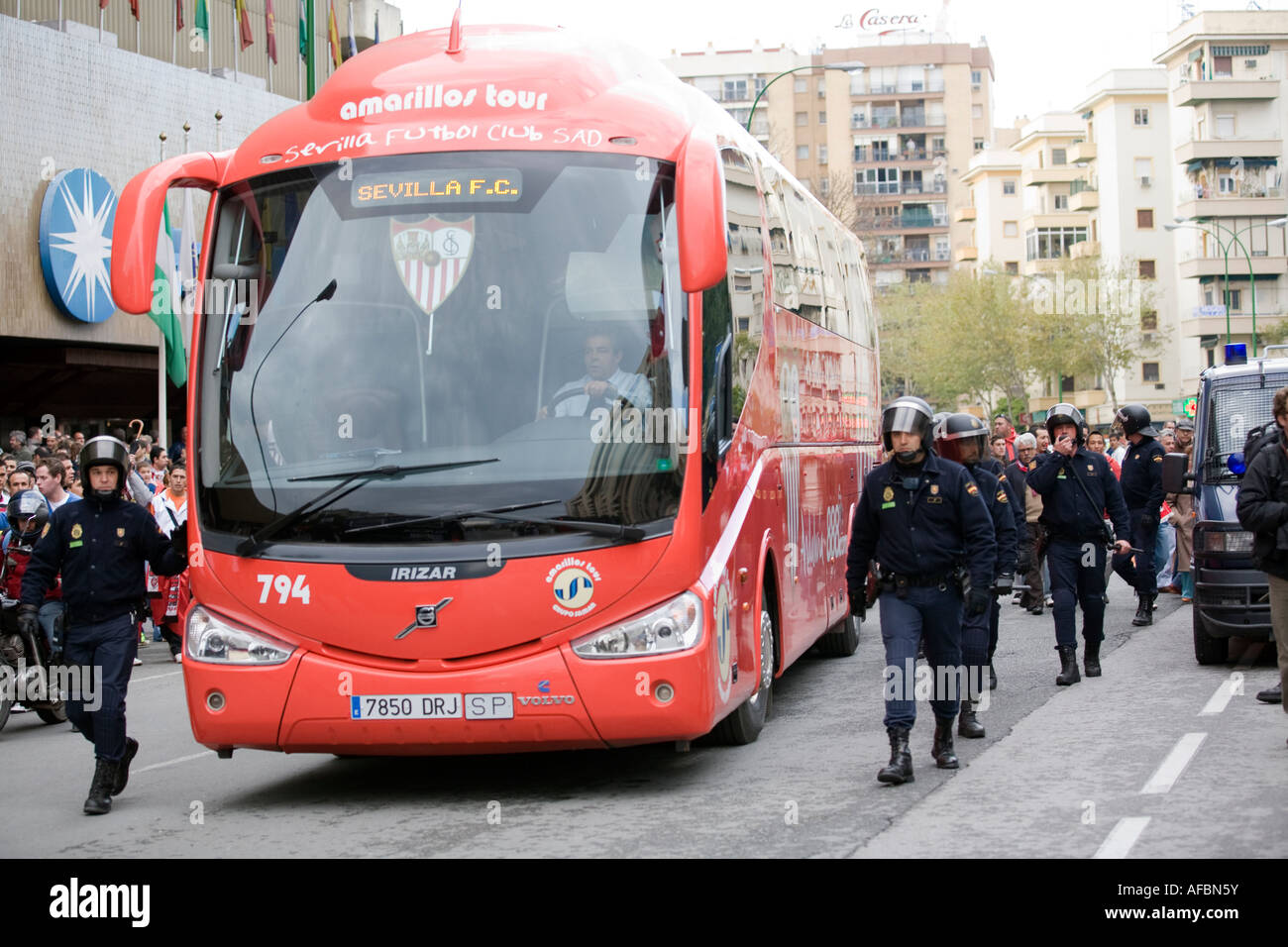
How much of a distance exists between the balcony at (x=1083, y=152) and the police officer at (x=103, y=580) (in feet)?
289

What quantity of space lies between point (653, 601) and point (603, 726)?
62 centimetres

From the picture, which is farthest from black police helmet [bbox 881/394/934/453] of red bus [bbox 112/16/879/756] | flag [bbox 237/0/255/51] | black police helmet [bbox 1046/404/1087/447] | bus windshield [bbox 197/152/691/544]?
flag [bbox 237/0/255/51]

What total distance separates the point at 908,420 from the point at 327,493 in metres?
2.85

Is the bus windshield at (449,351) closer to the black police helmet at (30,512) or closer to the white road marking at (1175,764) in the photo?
the white road marking at (1175,764)

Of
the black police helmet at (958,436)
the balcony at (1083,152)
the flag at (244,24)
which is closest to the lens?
the black police helmet at (958,436)

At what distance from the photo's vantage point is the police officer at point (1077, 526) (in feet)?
40.1

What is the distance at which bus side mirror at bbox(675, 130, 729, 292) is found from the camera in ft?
25.3

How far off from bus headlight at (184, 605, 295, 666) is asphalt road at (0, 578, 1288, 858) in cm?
77

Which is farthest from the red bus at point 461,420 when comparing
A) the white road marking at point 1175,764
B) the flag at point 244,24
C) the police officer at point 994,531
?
Answer: the flag at point 244,24

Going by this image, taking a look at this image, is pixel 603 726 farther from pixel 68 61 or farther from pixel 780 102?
pixel 780 102

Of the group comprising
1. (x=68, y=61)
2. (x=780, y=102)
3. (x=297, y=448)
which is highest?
(x=780, y=102)

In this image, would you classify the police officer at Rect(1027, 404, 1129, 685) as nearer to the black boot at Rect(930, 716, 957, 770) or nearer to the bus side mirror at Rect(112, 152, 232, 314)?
the black boot at Rect(930, 716, 957, 770)
